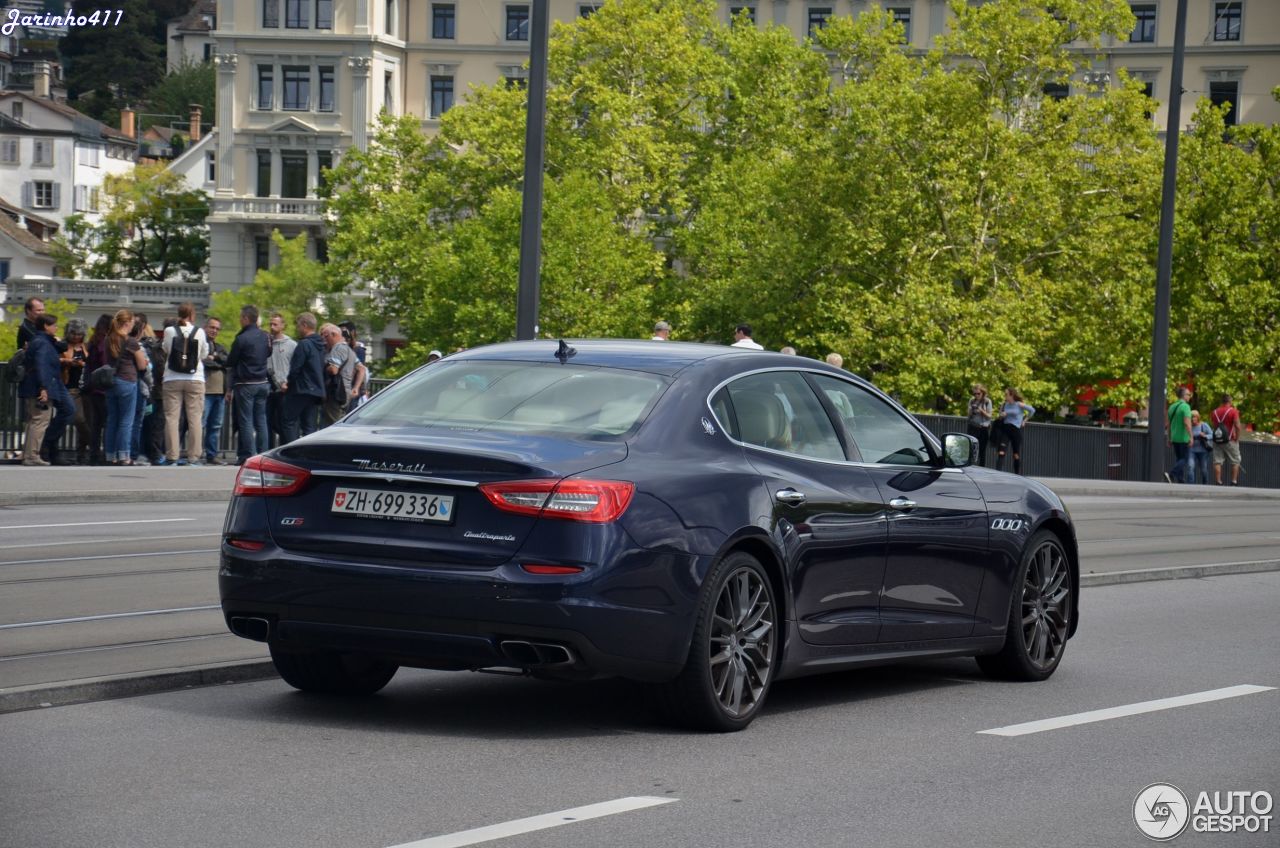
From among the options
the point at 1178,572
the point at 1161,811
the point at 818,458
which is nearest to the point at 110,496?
the point at 1178,572

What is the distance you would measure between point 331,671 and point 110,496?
11840 mm

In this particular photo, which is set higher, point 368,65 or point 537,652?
point 368,65

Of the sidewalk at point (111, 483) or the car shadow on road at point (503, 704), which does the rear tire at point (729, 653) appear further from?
the sidewalk at point (111, 483)

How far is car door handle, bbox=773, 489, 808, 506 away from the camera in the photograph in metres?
8.03

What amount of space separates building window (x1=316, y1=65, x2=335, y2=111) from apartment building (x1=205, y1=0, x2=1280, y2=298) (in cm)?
5

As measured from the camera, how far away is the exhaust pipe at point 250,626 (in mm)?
7688

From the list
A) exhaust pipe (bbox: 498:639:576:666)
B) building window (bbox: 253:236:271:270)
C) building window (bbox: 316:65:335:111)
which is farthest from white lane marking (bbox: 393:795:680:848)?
building window (bbox: 253:236:271:270)

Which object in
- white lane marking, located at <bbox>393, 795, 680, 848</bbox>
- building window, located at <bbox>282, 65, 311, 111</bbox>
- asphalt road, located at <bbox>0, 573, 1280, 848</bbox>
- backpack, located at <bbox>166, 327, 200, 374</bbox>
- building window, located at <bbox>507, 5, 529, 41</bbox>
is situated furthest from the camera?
building window, located at <bbox>507, 5, 529, 41</bbox>

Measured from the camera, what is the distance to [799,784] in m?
6.88

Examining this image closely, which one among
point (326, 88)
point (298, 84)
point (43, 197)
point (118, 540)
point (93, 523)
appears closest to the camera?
point (118, 540)

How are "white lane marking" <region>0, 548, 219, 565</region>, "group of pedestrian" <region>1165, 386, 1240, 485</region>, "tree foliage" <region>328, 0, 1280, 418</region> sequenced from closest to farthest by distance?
"white lane marking" <region>0, 548, 219, 565</region>
"group of pedestrian" <region>1165, 386, 1240, 485</region>
"tree foliage" <region>328, 0, 1280, 418</region>

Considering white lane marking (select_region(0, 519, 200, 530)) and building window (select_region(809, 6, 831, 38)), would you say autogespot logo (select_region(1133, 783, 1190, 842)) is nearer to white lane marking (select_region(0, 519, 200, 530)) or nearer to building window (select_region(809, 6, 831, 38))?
white lane marking (select_region(0, 519, 200, 530))

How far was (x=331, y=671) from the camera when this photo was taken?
8.41m

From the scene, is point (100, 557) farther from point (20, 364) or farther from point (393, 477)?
point (20, 364)
